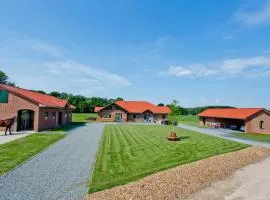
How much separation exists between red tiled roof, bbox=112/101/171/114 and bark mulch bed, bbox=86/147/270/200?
48.4 metres

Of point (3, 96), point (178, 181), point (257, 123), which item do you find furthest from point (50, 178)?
point (257, 123)

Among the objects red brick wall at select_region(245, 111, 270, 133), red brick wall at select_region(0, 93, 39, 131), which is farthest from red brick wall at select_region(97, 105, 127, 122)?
red brick wall at select_region(0, 93, 39, 131)

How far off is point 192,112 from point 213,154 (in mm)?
119145

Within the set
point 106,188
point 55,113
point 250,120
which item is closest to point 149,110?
point 250,120

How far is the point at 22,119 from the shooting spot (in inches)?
1209

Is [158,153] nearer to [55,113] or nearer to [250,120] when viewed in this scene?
[55,113]

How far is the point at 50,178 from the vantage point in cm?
1138

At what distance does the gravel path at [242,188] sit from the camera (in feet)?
34.4

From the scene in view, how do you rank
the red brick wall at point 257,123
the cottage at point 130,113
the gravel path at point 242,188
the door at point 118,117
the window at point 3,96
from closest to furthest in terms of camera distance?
the gravel path at point 242,188, the window at point 3,96, the red brick wall at point 257,123, the cottage at point 130,113, the door at point 118,117

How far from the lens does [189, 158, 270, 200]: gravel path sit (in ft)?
34.4

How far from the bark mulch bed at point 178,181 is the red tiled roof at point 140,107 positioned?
4838cm

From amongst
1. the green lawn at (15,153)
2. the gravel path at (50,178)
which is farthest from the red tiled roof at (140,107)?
the gravel path at (50,178)

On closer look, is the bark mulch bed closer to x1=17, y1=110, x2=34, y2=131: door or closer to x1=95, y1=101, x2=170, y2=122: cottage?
x1=17, y1=110, x2=34, y2=131: door

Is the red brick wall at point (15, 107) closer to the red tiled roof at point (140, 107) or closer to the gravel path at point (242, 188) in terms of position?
the gravel path at point (242, 188)
